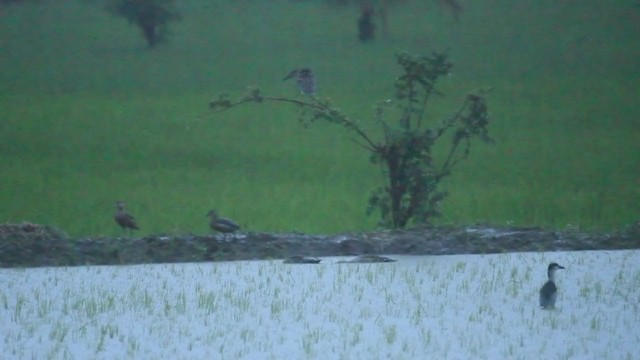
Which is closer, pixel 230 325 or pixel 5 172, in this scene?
pixel 230 325

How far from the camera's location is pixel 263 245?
14438mm

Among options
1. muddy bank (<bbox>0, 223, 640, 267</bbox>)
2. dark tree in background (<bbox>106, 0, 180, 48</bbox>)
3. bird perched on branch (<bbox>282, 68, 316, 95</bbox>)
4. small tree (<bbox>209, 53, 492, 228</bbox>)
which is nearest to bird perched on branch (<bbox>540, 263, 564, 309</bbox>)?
muddy bank (<bbox>0, 223, 640, 267</bbox>)

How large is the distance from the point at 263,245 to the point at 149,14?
101ft

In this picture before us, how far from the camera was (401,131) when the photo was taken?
633 inches

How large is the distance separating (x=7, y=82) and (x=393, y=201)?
26190 millimetres

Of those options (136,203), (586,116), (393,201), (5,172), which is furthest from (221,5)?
(393,201)

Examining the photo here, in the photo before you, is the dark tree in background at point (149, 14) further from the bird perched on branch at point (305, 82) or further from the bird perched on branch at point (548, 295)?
the bird perched on branch at point (548, 295)

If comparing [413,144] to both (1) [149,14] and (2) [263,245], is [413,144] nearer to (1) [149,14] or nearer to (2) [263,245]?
(2) [263,245]

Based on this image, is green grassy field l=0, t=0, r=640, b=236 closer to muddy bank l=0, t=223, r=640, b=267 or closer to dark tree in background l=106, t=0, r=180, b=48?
dark tree in background l=106, t=0, r=180, b=48

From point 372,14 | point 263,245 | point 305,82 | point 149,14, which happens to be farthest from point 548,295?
point 372,14

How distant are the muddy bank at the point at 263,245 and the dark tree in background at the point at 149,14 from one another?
2961 centimetres

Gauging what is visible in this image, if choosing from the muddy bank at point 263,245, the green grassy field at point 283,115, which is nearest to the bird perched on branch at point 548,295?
the muddy bank at point 263,245

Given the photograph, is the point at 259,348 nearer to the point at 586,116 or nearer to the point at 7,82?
the point at 586,116

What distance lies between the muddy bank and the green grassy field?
11.4 ft
